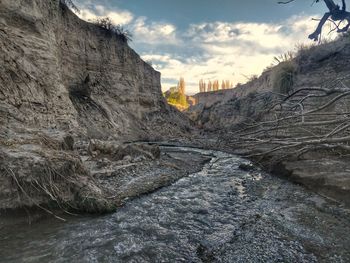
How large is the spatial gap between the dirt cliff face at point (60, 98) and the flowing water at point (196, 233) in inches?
32.3

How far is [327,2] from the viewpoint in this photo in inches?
410

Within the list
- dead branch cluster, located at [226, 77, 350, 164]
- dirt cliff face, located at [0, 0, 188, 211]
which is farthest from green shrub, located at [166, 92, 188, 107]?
dead branch cluster, located at [226, 77, 350, 164]

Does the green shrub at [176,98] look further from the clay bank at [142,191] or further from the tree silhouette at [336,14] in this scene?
the tree silhouette at [336,14]

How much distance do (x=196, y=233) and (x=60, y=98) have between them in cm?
1198

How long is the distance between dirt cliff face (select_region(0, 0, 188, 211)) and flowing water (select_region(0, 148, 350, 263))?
821mm

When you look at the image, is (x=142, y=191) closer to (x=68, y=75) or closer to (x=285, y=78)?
(x=68, y=75)

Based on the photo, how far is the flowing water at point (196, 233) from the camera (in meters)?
3.44

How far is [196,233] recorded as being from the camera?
13.8ft

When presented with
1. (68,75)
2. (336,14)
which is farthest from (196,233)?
(68,75)

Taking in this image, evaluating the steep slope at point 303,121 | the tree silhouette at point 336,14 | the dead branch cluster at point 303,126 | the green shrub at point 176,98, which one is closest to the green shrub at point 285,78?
the steep slope at point 303,121

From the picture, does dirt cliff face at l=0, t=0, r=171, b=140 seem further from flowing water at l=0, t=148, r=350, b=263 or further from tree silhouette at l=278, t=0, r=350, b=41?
tree silhouette at l=278, t=0, r=350, b=41

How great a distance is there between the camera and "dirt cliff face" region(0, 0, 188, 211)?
4566 millimetres

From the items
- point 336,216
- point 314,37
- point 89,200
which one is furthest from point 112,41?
point 336,216

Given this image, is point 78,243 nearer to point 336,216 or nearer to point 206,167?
point 336,216
